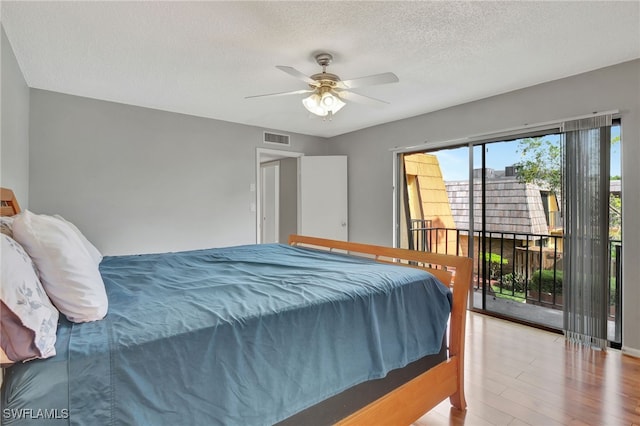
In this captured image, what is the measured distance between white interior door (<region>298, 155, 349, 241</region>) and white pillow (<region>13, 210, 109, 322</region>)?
3.92 metres

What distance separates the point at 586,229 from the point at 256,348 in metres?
3.00

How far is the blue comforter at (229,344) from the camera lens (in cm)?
87

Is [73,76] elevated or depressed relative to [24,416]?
elevated

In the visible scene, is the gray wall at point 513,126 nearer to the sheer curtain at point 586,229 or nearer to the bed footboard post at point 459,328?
the sheer curtain at point 586,229

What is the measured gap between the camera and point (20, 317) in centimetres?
81

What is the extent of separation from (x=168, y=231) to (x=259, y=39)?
2.66 m

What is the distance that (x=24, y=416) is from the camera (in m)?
0.79

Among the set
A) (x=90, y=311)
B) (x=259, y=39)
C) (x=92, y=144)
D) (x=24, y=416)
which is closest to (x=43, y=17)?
(x=259, y=39)

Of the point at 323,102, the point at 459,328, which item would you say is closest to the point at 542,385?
the point at 459,328

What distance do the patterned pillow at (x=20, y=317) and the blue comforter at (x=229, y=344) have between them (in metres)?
0.04

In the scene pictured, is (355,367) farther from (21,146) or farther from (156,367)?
(21,146)

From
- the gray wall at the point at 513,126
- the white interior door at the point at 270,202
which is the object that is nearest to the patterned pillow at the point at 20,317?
the gray wall at the point at 513,126

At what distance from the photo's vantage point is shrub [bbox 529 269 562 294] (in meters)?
3.35

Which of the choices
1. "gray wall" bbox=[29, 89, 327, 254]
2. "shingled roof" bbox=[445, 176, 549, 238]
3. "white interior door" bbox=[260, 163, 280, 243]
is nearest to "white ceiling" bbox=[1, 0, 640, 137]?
"gray wall" bbox=[29, 89, 327, 254]
